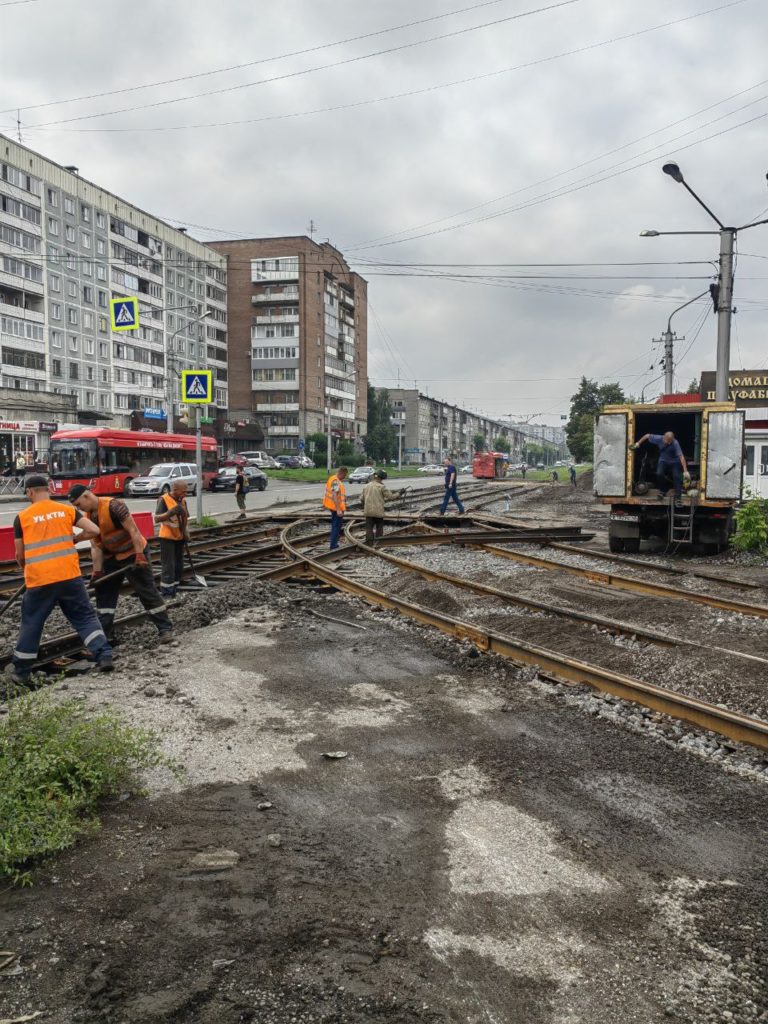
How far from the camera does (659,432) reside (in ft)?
65.3

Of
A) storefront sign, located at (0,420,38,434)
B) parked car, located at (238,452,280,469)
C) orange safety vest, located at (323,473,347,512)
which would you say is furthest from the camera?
parked car, located at (238,452,280,469)

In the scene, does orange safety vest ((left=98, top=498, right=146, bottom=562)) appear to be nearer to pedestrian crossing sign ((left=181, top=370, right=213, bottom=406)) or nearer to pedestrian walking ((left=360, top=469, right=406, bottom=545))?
pedestrian walking ((left=360, top=469, right=406, bottom=545))

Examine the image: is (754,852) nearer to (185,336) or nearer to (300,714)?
(300,714)

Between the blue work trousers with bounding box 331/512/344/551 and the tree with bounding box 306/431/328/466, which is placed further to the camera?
the tree with bounding box 306/431/328/466

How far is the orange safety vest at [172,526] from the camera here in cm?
986

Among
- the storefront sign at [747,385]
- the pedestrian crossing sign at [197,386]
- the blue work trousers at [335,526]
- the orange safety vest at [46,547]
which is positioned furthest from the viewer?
the storefront sign at [747,385]

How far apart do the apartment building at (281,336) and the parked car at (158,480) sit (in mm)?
50312

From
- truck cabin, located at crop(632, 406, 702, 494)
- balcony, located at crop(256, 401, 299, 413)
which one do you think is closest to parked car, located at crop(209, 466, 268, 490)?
truck cabin, located at crop(632, 406, 702, 494)

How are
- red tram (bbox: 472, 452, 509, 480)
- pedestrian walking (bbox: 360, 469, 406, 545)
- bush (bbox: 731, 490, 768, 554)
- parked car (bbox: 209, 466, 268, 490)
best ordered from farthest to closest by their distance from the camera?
red tram (bbox: 472, 452, 509, 480) < parked car (bbox: 209, 466, 268, 490) < pedestrian walking (bbox: 360, 469, 406, 545) < bush (bbox: 731, 490, 768, 554)

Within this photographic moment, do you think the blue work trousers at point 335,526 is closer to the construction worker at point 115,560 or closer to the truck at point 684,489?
the truck at point 684,489

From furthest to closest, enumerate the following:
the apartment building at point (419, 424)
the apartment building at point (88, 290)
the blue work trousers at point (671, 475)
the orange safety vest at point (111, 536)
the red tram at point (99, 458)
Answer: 1. the apartment building at point (419, 424)
2. the apartment building at point (88, 290)
3. the red tram at point (99, 458)
4. the blue work trousers at point (671, 475)
5. the orange safety vest at point (111, 536)

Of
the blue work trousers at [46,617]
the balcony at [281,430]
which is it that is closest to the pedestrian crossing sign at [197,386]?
the blue work trousers at [46,617]

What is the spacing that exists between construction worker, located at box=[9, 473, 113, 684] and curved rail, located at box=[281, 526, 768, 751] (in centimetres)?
351

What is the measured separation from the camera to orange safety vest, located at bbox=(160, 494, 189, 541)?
32.3 feet
